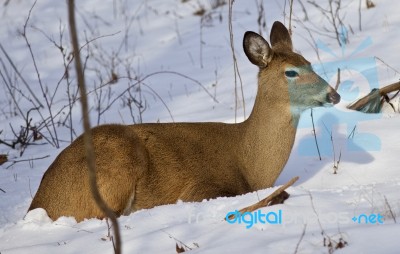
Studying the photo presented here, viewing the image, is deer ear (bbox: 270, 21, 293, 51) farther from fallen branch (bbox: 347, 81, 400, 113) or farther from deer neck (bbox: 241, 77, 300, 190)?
fallen branch (bbox: 347, 81, 400, 113)

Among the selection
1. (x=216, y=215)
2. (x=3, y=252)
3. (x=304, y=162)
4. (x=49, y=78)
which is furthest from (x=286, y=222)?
(x=49, y=78)

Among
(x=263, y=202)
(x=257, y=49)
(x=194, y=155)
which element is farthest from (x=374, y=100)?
(x=263, y=202)

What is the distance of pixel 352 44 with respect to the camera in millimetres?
8680

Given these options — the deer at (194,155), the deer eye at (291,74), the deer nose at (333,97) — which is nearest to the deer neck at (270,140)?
the deer at (194,155)

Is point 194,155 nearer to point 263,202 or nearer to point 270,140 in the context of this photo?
point 270,140

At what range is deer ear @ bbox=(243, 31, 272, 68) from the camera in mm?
5457

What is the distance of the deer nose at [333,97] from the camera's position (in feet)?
17.3

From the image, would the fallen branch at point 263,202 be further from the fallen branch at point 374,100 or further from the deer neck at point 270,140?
the fallen branch at point 374,100

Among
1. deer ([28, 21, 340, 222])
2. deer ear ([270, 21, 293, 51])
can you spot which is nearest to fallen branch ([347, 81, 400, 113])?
deer ear ([270, 21, 293, 51])

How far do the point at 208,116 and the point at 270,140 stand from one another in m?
1.86

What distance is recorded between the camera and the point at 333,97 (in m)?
5.29

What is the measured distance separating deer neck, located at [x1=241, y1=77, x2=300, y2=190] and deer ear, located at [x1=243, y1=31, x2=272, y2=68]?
185mm

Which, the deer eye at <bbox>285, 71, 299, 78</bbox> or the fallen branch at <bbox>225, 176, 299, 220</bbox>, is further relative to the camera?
the deer eye at <bbox>285, 71, 299, 78</bbox>

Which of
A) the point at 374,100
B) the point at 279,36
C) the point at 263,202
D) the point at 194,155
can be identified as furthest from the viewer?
the point at 374,100
